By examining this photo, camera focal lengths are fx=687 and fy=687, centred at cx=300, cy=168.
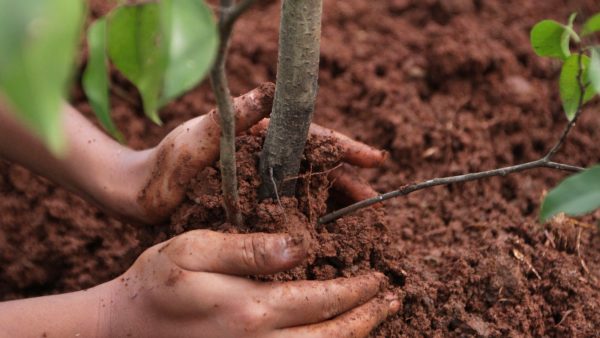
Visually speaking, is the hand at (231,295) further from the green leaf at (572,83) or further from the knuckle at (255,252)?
the green leaf at (572,83)

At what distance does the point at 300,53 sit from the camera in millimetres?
1051

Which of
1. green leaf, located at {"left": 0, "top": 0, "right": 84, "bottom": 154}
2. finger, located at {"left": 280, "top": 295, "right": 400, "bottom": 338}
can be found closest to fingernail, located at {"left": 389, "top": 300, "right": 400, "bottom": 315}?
finger, located at {"left": 280, "top": 295, "right": 400, "bottom": 338}

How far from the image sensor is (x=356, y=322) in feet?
3.65

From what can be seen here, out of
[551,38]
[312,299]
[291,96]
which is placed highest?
[551,38]

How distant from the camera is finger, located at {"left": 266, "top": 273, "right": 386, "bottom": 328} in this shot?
1.07m

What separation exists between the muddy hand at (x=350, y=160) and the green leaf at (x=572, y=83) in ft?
1.16

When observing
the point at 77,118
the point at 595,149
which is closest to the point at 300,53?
the point at 77,118

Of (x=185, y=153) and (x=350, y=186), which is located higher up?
(x=185, y=153)

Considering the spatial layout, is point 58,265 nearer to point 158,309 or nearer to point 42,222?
point 42,222

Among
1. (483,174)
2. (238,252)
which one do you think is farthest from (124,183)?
(483,174)

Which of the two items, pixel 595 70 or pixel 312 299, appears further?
pixel 312 299

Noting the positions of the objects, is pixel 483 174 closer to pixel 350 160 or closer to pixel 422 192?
pixel 350 160

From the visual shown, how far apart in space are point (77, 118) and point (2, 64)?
1107mm

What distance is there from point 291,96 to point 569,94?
0.43m
